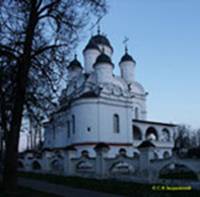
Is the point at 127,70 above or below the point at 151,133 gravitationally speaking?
above

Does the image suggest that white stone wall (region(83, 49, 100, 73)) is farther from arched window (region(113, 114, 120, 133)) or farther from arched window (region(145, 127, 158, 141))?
arched window (region(145, 127, 158, 141))

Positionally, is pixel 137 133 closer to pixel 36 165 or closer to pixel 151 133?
pixel 151 133

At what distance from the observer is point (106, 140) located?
133 ft

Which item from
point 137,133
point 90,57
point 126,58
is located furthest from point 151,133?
point 90,57

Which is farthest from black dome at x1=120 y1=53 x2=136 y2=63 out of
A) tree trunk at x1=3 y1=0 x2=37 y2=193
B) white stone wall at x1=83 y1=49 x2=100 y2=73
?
tree trunk at x1=3 y1=0 x2=37 y2=193

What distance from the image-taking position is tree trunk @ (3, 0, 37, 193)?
13.1m

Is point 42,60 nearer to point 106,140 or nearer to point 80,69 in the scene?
point 106,140

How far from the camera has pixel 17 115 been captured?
44.2 ft

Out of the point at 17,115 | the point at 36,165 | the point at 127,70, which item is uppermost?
the point at 127,70

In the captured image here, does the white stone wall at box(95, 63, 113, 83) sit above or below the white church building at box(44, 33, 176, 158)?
above

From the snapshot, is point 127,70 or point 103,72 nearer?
point 103,72

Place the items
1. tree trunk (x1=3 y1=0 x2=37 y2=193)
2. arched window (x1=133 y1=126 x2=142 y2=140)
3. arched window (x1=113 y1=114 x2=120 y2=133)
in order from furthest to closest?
1. arched window (x1=133 y1=126 x2=142 y2=140)
2. arched window (x1=113 y1=114 x2=120 y2=133)
3. tree trunk (x1=3 y1=0 x2=37 y2=193)

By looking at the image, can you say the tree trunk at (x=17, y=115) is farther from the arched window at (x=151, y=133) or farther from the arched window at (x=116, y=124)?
the arched window at (x=151, y=133)

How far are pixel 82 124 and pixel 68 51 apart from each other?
82.5ft
